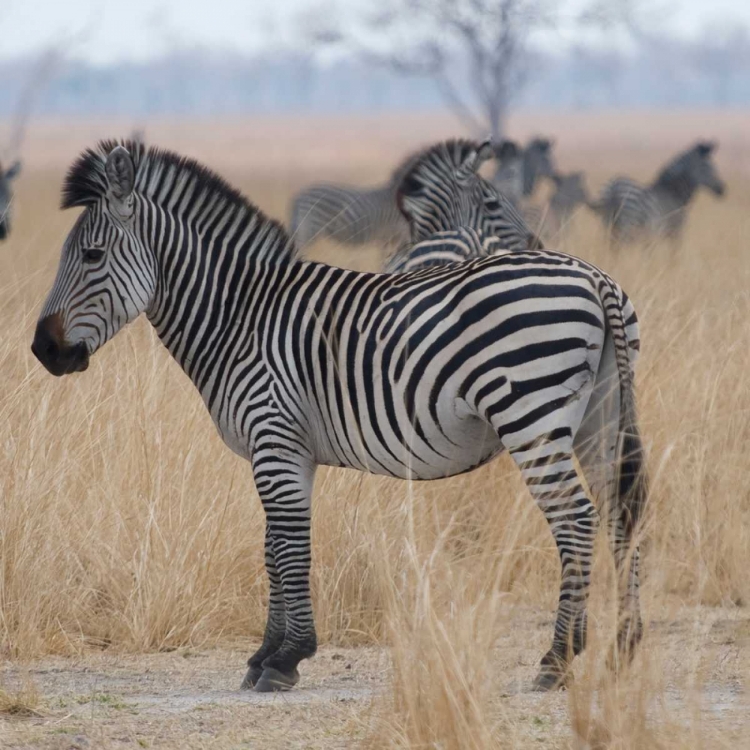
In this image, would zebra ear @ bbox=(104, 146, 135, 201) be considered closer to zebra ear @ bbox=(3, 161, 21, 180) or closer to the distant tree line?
zebra ear @ bbox=(3, 161, 21, 180)

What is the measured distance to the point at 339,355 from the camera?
4.36m

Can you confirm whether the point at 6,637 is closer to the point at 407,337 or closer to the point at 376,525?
the point at 376,525

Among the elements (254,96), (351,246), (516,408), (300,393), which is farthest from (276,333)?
(254,96)

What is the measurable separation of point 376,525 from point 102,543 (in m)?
1.08

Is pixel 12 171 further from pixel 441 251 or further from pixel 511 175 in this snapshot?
pixel 441 251

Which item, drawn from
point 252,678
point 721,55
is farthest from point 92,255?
point 721,55

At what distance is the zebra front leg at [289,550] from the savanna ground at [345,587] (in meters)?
0.11

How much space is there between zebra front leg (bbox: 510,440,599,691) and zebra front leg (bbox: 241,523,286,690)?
93 cm

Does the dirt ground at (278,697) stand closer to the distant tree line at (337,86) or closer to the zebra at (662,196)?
the zebra at (662,196)

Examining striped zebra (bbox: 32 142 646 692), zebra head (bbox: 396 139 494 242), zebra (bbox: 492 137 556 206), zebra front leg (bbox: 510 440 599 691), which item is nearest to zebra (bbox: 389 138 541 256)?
zebra head (bbox: 396 139 494 242)

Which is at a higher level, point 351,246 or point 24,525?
point 351,246

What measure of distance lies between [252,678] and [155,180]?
1.74 m

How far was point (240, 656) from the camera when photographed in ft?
16.2

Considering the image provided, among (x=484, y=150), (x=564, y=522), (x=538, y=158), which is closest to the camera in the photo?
(x=564, y=522)
